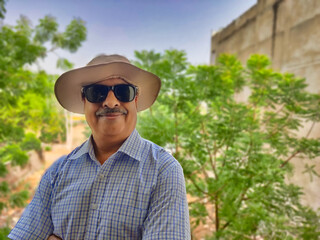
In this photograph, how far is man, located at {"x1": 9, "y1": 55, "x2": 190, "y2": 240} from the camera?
76cm

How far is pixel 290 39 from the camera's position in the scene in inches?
130

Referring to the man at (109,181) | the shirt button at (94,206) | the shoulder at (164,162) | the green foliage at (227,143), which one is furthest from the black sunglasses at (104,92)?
the green foliage at (227,143)

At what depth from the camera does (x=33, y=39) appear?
11.5 ft

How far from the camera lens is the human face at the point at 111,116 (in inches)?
33.5

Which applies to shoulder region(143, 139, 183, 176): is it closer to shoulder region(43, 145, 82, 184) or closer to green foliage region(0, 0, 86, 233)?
shoulder region(43, 145, 82, 184)

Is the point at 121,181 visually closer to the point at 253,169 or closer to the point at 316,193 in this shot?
the point at 253,169

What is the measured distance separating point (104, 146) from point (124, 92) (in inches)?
9.4

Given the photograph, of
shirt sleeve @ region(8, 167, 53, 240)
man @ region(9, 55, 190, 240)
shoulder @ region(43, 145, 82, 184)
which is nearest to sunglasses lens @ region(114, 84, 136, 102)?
man @ region(9, 55, 190, 240)

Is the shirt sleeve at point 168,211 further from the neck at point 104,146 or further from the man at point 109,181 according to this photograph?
the neck at point 104,146

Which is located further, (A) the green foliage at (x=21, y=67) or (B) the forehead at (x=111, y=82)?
(A) the green foliage at (x=21, y=67)

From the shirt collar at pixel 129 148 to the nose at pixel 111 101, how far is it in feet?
0.49

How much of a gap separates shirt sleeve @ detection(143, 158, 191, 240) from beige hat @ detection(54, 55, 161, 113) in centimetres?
42

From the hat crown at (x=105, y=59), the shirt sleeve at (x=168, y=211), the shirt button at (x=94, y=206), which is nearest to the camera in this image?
the shirt sleeve at (x=168, y=211)

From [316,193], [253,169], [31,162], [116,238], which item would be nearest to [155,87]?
[116,238]
